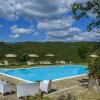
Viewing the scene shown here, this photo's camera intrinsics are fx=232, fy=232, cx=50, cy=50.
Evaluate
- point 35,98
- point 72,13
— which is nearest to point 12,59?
point 72,13

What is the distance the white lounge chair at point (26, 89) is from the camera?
→ 9.52m

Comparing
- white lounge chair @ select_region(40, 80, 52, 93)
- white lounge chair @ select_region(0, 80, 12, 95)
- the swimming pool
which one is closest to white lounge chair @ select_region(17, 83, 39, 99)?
white lounge chair @ select_region(40, 80, 52, 93)

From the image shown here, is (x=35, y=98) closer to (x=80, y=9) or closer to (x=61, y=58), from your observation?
(x=80, y=9)

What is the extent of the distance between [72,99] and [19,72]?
15.5 m

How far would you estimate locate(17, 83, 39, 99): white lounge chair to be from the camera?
31.2 ft

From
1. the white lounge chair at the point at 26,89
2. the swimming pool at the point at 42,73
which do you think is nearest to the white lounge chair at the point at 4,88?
the white lounge chair at the point at 26,89

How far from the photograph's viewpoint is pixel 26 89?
9648 millimetres

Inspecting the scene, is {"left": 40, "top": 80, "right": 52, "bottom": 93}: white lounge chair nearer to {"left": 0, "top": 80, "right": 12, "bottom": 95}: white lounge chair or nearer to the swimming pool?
{"left": 0, "top": 80, "right": 12, "bottom": 95}: white lounge chair

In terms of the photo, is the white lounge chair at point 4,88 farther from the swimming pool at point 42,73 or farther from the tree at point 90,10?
the swimming pool at point 42,73

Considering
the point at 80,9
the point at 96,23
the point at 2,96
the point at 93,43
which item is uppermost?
the point at 80,9

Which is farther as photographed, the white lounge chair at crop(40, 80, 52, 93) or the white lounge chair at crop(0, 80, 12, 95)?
the white lounge chair at crop(40, 80, 52, 93)

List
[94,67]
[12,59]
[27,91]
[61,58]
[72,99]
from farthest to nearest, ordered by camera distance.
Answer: [61,58] → [12,59] → [94,67] → [27,91] → [72,99]

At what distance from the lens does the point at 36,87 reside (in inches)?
389

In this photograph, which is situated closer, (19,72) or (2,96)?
(2,96)
